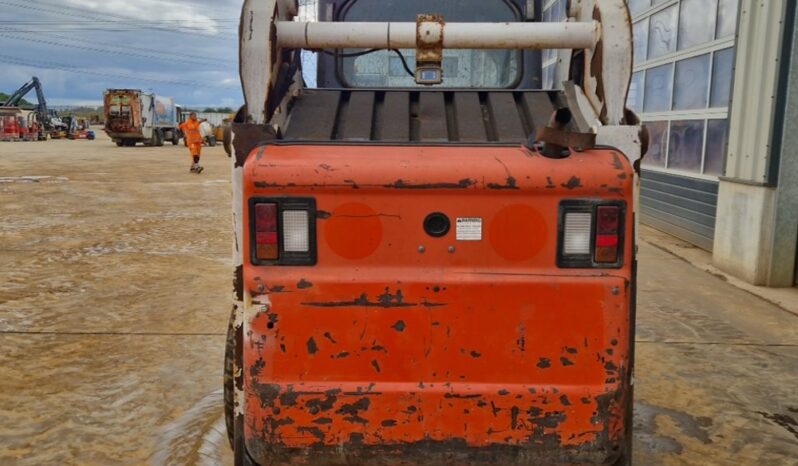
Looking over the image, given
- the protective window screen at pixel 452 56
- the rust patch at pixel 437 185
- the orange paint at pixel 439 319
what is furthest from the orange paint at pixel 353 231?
the protective window screen at pixel 452 56

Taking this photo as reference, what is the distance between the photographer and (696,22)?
871 cm

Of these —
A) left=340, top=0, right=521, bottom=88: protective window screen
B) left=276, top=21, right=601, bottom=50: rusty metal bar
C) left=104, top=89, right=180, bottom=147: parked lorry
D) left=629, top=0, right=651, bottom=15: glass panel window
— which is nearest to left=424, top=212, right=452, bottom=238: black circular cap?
left=276, top=21, right=601, bottom=50: rusty metal bar

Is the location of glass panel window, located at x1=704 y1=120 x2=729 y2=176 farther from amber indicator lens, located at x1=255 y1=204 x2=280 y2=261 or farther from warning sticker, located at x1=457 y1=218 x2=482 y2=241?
amber indicator lens, located at x1=255 y1=204 x2=280 y2=261

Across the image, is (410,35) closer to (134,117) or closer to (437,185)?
(437,185)

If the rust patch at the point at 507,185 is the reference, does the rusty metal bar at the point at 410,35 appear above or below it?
above

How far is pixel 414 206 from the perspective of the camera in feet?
7.36

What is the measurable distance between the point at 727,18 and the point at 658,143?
8.29 ft

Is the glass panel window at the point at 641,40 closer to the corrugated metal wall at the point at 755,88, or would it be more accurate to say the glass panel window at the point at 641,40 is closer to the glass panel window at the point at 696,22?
the glass panel window at the point at 696,22

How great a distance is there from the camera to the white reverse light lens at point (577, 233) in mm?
2250

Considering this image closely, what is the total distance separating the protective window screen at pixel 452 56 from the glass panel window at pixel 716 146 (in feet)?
16.3

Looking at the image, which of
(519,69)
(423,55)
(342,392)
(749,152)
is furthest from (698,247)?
(342,392)

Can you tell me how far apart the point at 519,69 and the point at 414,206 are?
189cm

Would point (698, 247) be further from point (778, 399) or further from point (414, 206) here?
point (414, 206)

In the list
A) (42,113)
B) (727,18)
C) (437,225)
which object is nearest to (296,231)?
(437,225)
